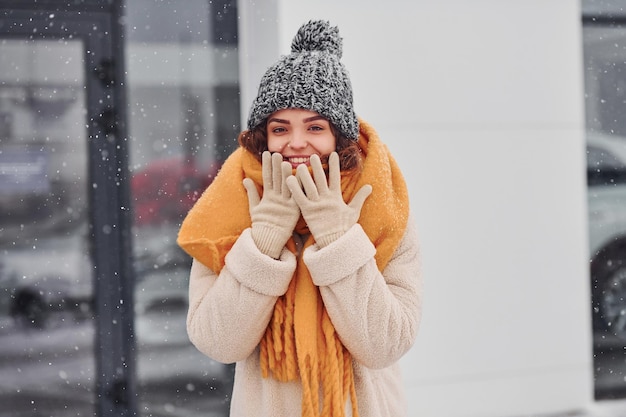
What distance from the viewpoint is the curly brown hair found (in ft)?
6.28

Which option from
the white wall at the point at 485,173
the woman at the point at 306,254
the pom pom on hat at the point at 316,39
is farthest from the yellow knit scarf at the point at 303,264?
the white wall at the point at 485,173

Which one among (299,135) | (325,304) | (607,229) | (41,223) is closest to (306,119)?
(299,135)

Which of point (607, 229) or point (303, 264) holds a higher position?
point (303, 264)

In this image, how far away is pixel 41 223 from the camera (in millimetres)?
3902

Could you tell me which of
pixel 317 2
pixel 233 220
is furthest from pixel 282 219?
pixel 317 2

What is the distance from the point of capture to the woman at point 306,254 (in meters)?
1.82

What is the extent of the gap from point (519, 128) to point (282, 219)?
97.5 inches

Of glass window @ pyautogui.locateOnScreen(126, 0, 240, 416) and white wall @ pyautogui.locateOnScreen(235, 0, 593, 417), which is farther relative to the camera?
glass window @ pyautogui.locateOnScreen(126, 0, 240, 416)

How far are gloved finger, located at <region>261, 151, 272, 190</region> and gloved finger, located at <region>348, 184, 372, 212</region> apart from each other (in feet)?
0.68

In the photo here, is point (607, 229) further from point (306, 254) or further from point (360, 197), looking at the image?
point (306, 254)

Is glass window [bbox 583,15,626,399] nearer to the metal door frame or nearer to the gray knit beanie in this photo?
the metal door frame

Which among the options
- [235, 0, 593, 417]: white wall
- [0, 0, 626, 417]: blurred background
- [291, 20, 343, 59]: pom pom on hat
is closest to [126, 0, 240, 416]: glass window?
[0, 0, 626, 417]: blurred background

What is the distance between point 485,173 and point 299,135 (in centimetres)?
225

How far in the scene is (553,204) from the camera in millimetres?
4043
